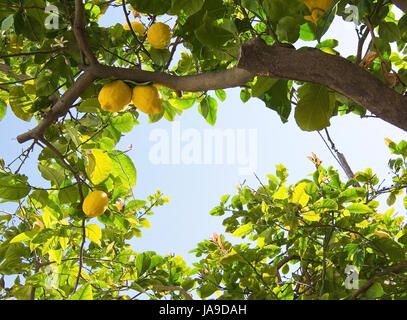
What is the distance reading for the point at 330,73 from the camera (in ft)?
2.58

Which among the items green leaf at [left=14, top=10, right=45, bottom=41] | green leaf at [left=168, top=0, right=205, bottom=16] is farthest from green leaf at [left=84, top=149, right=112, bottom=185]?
green leaf at [left=168, top=0, right=205, bottom=16]

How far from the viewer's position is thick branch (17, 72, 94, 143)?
1116 mm

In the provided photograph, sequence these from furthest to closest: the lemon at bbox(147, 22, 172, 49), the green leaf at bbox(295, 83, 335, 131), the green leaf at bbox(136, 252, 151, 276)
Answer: the green leaf at bbox(136, 252, 151, 276) → the lemon at bbox(147, 22, 172, 49) → the green leaf at bbox(295, 83, 335, 131)

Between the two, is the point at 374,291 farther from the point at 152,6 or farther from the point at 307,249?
the point at 152,6

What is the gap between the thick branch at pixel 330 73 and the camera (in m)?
0.76

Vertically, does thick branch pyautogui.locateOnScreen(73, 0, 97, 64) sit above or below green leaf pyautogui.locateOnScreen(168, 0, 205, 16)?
below

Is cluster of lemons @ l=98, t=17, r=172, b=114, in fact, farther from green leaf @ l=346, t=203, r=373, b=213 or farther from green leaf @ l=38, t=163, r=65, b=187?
green leaf @ l=346, t=203, r=373, b=213

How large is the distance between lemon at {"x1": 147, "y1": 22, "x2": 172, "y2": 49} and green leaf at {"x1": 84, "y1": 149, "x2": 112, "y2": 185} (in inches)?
17.1

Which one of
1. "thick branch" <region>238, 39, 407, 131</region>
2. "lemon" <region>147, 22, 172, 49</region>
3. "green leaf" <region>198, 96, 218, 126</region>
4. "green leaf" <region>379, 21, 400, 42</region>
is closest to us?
"thick branch" <region>238, 39, 407, 131</region>

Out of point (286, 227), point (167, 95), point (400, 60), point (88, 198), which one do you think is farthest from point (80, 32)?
point (400, 60)

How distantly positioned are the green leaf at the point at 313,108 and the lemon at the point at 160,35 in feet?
1.77

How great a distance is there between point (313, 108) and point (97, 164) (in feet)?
2.43

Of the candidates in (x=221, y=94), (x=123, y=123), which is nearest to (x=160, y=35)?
(x=123, y=123)
